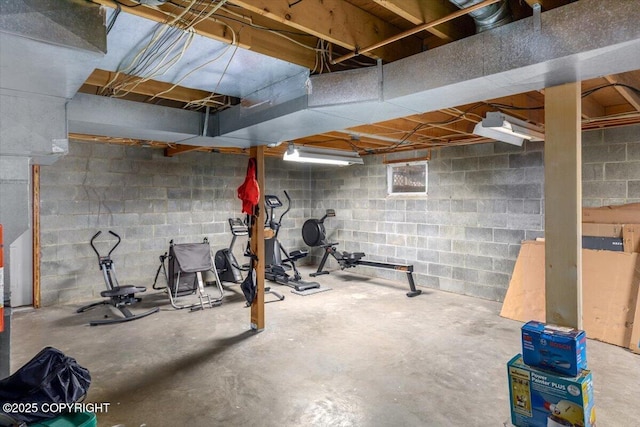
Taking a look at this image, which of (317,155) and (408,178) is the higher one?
(317,155)

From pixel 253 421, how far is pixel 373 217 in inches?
173

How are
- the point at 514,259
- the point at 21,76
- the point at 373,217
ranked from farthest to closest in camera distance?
the point at 373,217
the point at 514,259
the point at 21,76

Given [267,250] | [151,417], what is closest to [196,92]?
[151,417]

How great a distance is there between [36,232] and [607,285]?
6340mm

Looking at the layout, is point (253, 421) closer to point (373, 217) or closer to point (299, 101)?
point (299, 101)

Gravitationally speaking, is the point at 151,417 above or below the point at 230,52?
below

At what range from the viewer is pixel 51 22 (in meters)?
1.30

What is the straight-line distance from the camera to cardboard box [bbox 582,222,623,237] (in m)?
3.77

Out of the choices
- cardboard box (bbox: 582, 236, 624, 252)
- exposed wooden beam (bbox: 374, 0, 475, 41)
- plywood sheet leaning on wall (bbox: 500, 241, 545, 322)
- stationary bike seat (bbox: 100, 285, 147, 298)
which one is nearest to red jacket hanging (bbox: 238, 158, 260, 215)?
stationary bike seat (bbox: 100, 285, 147, 298)

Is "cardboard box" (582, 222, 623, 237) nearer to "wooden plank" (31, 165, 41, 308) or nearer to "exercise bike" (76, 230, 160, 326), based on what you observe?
"exercise bike" (76, 230, 160, 326)

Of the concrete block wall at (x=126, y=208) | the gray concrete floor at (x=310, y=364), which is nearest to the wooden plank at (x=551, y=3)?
the gray concrete floor at (x=310, y=364)

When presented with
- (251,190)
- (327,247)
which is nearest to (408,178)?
(327,247)

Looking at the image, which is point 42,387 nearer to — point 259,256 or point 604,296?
point 259,256

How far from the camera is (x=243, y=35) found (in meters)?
1.84
